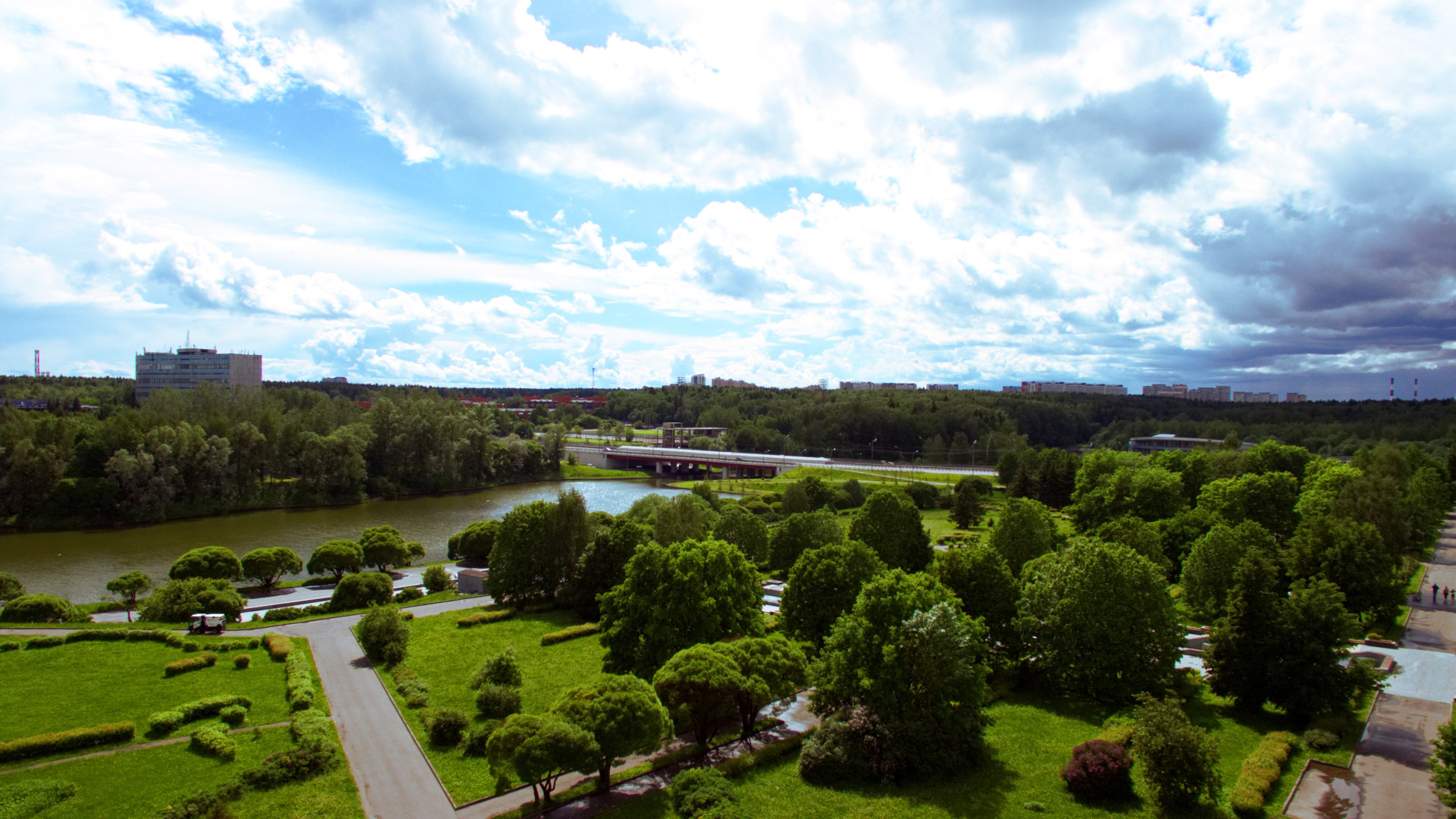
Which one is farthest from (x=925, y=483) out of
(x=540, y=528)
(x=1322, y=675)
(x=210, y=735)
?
(x=210, y=735)

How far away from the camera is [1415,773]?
19.9 meters

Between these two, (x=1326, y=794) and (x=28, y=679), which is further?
(x=28, y=679)

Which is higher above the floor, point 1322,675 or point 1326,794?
point 1322,675

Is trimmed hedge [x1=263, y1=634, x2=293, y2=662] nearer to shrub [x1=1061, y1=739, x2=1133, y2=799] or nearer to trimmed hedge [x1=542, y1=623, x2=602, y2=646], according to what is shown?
trimmed hedge [x1=542, y1=623, x2=602, y2=646]

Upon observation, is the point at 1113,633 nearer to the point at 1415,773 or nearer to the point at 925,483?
the point at 1415,773

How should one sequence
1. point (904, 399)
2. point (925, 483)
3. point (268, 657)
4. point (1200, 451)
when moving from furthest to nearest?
1. point (904, 399)
2. point (925, 483)
3. point (1200, 451)
4. point (268, 657)

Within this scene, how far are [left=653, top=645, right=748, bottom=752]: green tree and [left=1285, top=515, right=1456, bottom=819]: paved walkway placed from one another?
14.2m

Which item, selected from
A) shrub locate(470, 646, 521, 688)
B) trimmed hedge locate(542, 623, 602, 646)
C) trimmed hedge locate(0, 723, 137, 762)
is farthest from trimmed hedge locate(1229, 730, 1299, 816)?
trimmed hedge locate(0, 723, 137, 762)

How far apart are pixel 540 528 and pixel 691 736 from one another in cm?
1935

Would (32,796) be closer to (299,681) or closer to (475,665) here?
(299,681)

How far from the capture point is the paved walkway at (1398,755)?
59.5ft

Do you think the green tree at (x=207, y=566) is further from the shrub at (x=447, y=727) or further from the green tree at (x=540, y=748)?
the green tree at (x=540, y=748)

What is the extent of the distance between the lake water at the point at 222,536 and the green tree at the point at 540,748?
40.4 metres

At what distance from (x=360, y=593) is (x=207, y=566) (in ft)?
35.9
